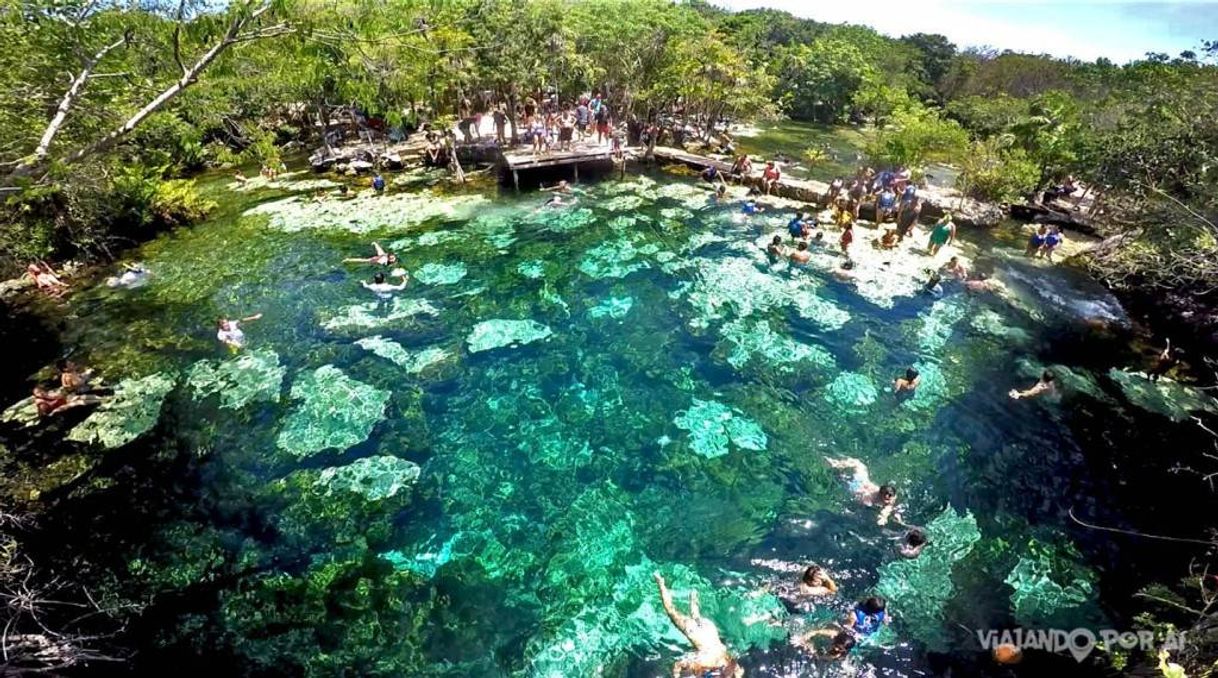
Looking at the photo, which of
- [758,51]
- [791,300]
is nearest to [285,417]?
[791,300]

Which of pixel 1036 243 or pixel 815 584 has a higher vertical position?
pixel 1036 243

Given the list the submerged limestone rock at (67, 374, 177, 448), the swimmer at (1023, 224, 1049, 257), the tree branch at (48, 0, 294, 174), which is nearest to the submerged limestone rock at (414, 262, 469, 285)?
the submerged limestone rock at (67, 374, 177, 448)

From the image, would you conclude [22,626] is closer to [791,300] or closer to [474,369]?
[474,369]

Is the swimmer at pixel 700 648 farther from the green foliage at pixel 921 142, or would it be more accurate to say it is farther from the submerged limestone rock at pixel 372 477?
the green foliage at pixel 921 142

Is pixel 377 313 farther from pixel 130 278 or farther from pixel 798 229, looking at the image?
pixel 798 229

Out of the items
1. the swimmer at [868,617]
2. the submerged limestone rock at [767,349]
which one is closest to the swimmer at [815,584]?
the swimmer at [868,617]

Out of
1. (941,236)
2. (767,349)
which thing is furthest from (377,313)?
(941,236)
